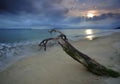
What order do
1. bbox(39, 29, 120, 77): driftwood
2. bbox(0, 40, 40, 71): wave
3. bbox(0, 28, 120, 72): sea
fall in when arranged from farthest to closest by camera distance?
bbox(0, 28, 120, 72): sea, bbox(0, 40, 40, 71): wave, bbox(39, 29, 120, 77): driftwood

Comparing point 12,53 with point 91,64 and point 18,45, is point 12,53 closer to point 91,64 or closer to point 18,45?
point 18,45

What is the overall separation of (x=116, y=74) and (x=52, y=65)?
4.20 meters

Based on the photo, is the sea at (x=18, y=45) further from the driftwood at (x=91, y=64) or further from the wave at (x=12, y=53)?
the driftwood at (x=91, y=64)

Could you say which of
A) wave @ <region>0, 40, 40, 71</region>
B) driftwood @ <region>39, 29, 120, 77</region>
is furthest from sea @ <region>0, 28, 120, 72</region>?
driftwood @ <region>39, 29, 120, 77</region>

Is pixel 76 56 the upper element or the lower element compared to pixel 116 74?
upper

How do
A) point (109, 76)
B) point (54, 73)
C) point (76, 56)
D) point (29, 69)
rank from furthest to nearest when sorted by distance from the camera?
point (29, 69)
point (54, 73)
point (76, 56)
point (109, 76)

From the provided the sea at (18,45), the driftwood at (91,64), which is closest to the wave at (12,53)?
the sea at (18,45)

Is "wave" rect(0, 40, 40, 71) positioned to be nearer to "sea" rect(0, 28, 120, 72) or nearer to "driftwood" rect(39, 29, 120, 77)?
"sea" rect(0, 28, 120, 72)

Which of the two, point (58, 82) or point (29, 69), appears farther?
point (29, 69)

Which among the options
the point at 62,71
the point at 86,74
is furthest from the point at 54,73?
the point at 86,74

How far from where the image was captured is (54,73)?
8477 mm

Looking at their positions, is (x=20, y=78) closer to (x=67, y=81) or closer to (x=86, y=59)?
(x=67, y=81)

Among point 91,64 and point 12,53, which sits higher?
point 91,64

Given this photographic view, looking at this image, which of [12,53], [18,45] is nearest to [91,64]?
[12,53]
